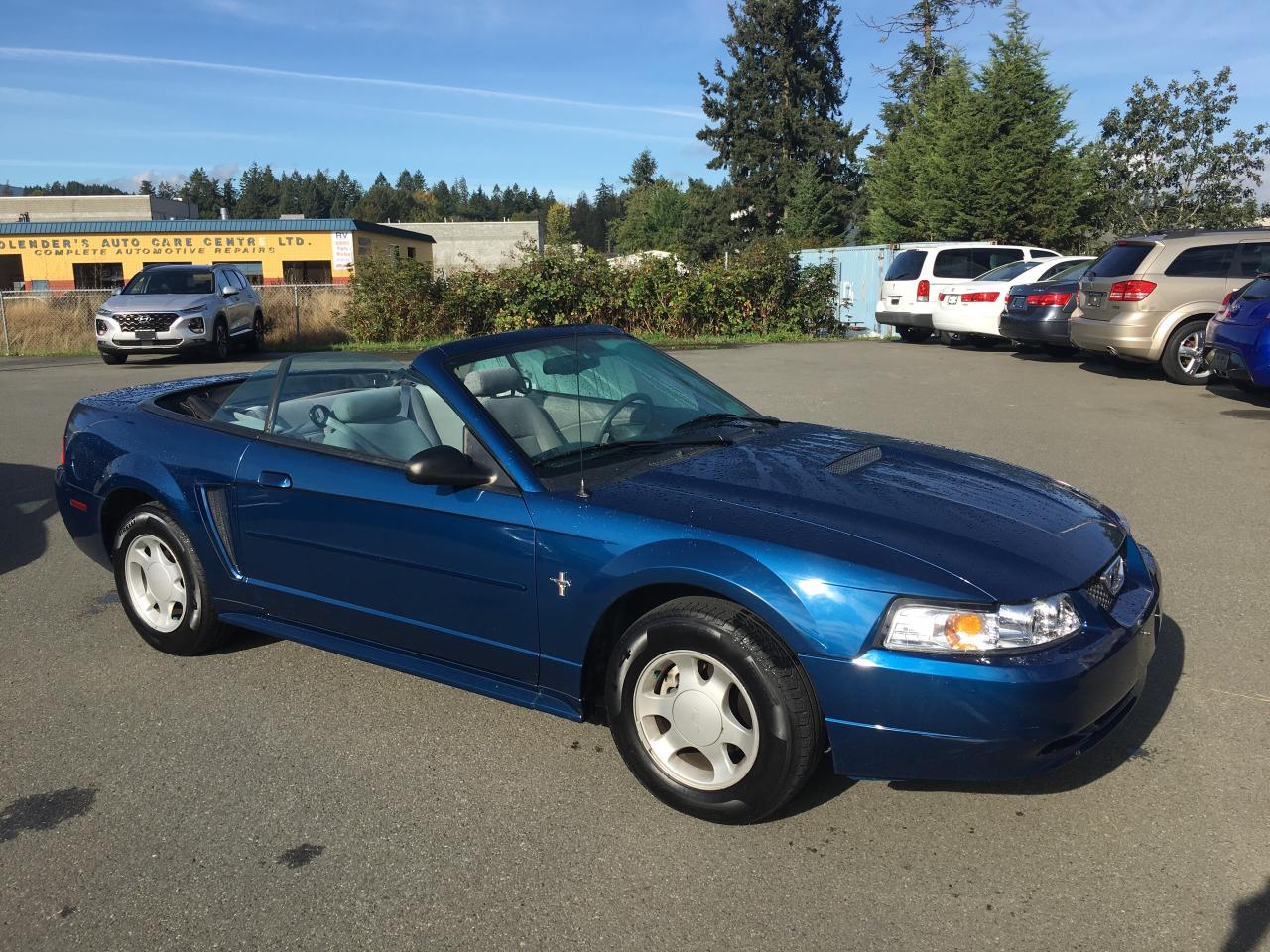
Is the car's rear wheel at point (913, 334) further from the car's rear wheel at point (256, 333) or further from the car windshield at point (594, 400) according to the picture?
the car windshield at point (594, 400)

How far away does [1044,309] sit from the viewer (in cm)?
1538

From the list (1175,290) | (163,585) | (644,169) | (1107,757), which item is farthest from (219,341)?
(644,169)

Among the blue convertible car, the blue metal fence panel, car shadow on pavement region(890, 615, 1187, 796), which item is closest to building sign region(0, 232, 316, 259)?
A: the blue metal fence panel

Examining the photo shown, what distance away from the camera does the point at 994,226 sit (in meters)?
30.7

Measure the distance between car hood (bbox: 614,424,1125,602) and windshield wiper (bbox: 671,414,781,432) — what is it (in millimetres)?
241

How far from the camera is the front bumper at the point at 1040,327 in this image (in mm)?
15172

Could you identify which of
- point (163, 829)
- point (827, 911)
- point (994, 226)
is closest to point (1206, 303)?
point (827, 911)

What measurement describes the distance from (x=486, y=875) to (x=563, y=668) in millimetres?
713

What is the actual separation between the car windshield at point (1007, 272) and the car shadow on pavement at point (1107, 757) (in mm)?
14595

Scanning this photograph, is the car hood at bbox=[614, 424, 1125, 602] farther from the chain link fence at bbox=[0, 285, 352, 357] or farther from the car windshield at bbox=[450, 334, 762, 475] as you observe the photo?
the chain link fence at bbox=[0, 285, 352, 357]

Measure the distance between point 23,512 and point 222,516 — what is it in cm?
409

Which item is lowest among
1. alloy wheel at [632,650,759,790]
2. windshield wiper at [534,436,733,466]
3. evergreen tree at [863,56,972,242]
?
alloy wheel at [632,650,759,790]

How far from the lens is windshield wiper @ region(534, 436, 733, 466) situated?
3762 millimetres

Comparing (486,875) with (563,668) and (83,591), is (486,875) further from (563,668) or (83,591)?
(83,591)
